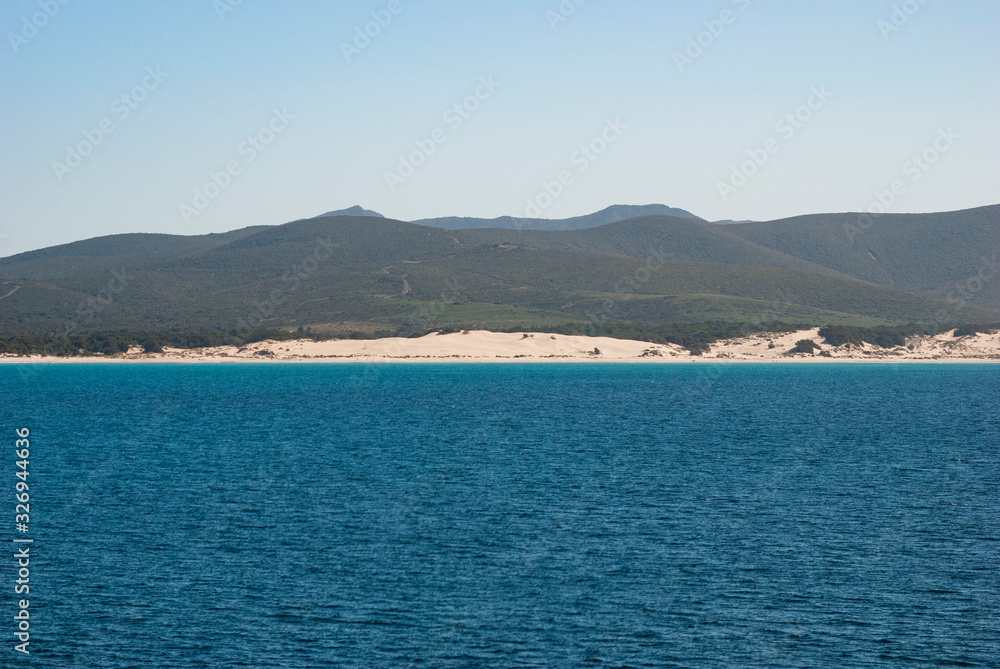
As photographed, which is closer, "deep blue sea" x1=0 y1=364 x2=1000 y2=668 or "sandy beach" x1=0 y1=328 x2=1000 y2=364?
"deep blue sea" x1=0 y1=364 x2=1000 y2=668

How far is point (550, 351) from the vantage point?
151625 millimetres

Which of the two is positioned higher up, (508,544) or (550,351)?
(550,351)

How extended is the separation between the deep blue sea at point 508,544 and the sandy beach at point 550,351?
88.1 meters

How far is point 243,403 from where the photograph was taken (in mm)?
75500

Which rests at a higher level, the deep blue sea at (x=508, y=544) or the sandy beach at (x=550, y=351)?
the sandy beach at (x=550, y=351)

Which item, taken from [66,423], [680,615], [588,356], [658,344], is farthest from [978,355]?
[680,615]

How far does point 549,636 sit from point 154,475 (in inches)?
953

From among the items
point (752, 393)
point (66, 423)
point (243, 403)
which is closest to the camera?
point (66, 423)

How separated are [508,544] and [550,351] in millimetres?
124194

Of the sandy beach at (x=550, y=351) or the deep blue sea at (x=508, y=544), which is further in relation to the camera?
the sandy beach at (x=550, y=351)

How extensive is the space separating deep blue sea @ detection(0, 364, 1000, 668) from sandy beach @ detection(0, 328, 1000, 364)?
88.1m

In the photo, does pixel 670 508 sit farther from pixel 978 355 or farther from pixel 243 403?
pixel 978 355

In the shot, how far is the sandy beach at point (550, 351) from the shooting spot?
148 m

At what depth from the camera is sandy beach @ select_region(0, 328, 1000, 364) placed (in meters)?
148
